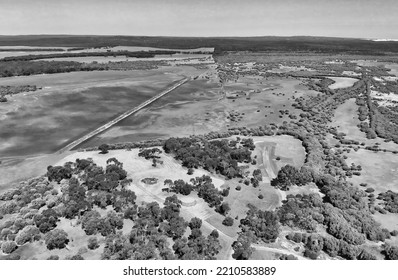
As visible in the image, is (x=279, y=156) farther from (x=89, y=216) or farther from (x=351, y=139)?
(x=89, y=216)

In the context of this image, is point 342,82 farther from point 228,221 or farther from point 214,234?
point 214,234

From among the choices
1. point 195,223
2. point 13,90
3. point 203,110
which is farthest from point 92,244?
point 13,90

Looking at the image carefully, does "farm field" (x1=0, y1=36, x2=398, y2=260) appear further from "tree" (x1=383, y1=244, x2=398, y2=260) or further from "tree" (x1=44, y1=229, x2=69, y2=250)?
"tree" (x1=383, y1=244, x2=398, y2=260)

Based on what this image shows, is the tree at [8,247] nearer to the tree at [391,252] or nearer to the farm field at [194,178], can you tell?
the farm field at [194,178]

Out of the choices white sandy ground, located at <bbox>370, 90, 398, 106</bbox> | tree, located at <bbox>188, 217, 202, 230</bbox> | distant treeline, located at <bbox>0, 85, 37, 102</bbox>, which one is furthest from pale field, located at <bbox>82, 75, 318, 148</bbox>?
distant treeline, located at <bbox>0, 85, 37, 102</bbox>

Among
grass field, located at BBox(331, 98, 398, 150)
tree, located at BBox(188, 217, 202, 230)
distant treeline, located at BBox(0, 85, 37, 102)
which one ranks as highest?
distant treeline, located at BBox(0, 85, 37, 102)

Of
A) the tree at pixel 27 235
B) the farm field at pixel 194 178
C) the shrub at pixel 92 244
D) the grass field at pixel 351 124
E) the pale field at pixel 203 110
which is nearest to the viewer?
the shrub at pixel 92 244

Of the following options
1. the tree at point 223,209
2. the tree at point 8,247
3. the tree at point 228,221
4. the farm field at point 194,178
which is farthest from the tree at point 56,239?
the tree at point 223,209

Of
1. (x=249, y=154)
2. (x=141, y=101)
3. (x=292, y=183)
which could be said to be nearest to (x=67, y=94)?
(x=141, y=101)
